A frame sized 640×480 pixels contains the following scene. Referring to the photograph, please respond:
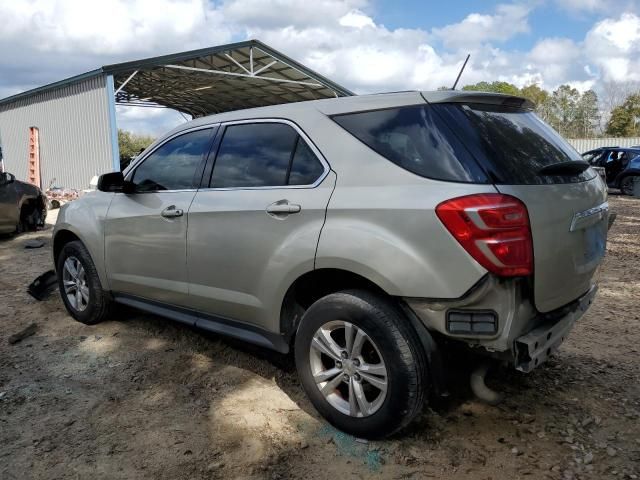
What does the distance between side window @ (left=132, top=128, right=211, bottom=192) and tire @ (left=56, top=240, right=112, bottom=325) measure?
0.90m

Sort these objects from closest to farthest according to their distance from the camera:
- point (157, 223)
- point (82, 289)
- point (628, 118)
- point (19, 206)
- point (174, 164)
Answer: point (157, 223), point (174, 164), point (82, 289), point (19, 206), point (628, 118)

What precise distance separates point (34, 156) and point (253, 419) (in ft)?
65.5

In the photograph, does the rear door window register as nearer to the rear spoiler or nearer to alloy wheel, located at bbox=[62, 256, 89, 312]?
the rear spoiler

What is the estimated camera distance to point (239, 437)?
2.87 meters

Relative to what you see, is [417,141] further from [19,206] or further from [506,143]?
[19,206]

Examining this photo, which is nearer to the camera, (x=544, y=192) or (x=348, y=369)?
(x=544, y=192)

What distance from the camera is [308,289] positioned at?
3.05m

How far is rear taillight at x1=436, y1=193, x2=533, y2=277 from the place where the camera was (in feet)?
7.56

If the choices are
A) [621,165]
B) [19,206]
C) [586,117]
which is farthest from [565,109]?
[19,206]

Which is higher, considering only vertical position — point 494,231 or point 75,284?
point 494,231

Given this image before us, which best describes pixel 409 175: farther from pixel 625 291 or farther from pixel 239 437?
pixel 625 291

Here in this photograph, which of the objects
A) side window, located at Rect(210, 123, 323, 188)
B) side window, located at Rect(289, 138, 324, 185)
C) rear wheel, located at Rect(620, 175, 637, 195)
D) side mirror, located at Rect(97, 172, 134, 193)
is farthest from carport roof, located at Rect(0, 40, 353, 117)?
side window, located at Rect(289, 138, 324, 185)

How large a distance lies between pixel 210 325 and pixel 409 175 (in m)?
1.70

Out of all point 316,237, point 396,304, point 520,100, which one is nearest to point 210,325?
point 316,237
